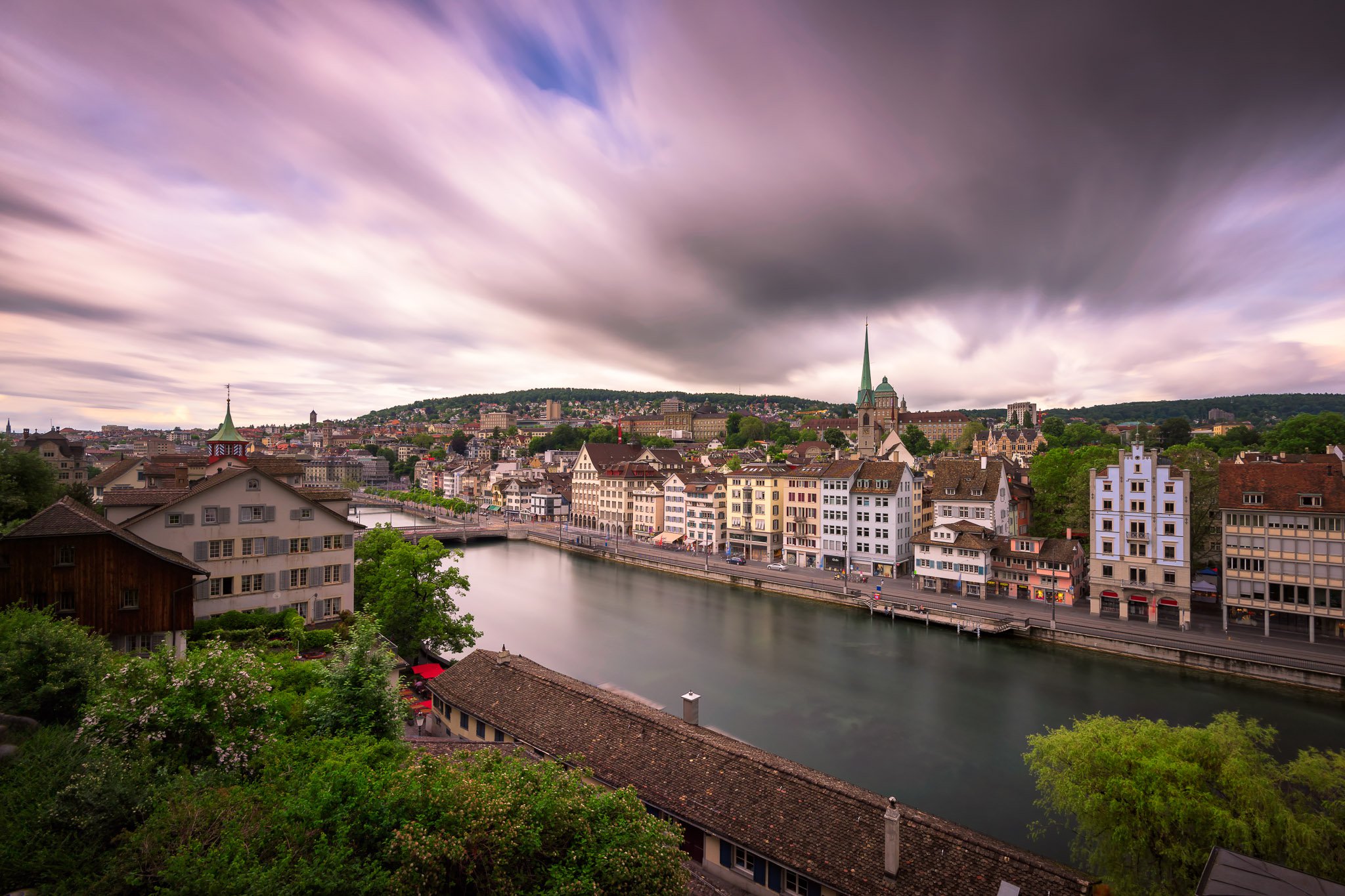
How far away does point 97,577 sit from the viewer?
15.4 meters

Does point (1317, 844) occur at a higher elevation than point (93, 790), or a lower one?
lower

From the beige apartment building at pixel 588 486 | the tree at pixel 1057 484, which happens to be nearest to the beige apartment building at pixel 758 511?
the tree at pixel 1057 484

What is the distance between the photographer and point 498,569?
5841 cm

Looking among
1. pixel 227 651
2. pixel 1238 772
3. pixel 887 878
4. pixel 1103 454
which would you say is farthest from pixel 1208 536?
pixel 227 651

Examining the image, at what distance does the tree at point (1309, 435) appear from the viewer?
60781mm

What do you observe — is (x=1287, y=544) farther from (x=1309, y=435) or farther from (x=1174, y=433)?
(x=1174, y=433)

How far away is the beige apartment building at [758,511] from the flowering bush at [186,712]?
5025cm

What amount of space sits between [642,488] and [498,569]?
23972mm

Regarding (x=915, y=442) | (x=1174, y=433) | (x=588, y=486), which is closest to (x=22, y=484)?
(x=588, y=486)

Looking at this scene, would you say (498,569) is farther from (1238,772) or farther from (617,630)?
(1238,772)

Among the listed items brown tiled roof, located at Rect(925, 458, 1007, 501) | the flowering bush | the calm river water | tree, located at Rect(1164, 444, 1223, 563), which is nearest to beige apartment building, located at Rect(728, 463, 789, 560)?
brown tiled roof, located at Rect(925, 458, 1007, 501)

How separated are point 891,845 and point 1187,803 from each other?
5.98 meters

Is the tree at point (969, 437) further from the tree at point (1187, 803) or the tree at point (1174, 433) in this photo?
the tree at point (1187, 803)

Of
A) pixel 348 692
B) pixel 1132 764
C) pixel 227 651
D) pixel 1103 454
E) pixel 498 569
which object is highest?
pixel 1103 454
